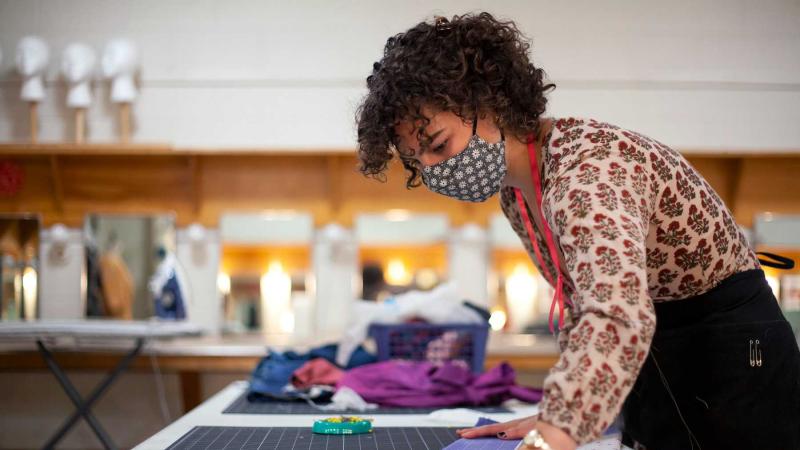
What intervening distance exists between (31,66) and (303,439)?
3.54m

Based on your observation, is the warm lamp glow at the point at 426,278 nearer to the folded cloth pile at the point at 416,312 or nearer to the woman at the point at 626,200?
the folded cloth pile at the point at 416,312

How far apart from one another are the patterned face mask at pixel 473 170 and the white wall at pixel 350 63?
319 centimetres

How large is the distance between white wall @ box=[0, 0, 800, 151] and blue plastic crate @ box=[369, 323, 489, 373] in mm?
2060

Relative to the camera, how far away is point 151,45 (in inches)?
181

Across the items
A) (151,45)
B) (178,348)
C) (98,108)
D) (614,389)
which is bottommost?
(178,348)

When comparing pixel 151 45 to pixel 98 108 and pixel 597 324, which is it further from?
pixel 597 324

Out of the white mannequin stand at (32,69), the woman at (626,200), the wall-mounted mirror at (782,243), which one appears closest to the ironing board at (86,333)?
the white mannequin stand at (32,69)

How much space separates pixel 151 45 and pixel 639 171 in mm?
4012

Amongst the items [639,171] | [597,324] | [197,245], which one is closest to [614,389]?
[597,324]

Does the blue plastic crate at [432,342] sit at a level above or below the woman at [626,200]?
below

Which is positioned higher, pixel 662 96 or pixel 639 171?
pixel 662 96

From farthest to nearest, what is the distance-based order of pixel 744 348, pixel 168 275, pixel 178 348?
pixel 168 275 → pixel 178 348 → pixel 744 348

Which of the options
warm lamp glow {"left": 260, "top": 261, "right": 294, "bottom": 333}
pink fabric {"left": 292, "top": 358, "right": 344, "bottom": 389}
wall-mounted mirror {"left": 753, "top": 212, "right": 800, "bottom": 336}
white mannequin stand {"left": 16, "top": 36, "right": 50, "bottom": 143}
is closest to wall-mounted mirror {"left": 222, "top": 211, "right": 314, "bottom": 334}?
warm lamp glow {"left": 260, "top": 261, "right": 294, "bottom": 333}

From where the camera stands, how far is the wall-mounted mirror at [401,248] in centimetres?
457
